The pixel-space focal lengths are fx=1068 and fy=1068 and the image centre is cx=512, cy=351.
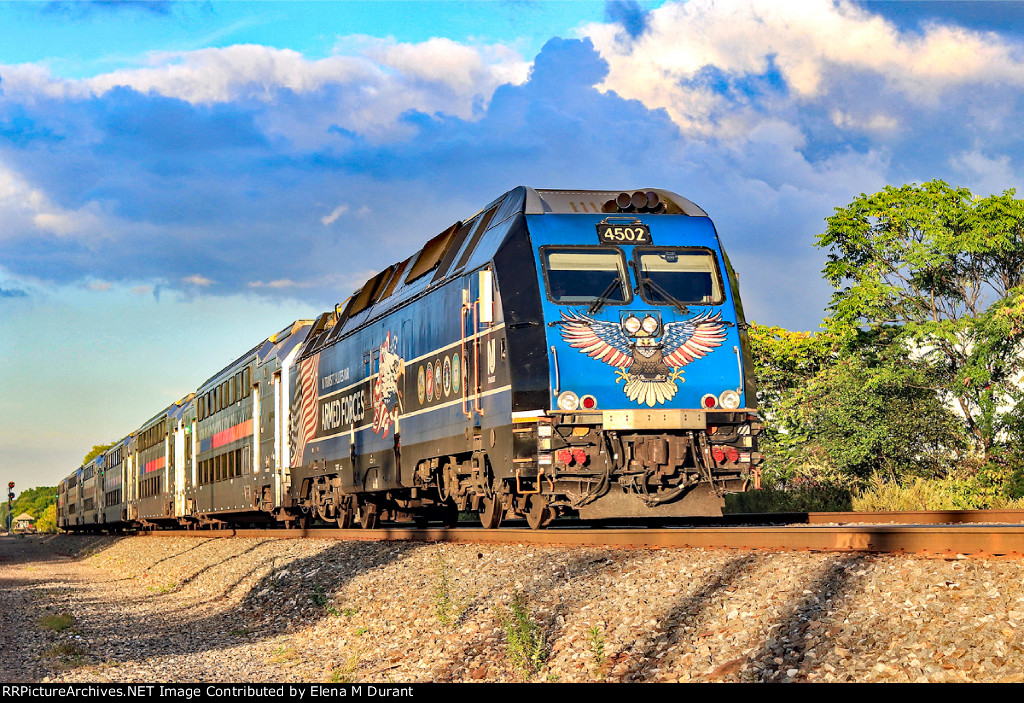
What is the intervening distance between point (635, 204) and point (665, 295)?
154 cm

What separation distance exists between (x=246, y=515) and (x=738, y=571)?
22063 millimetres

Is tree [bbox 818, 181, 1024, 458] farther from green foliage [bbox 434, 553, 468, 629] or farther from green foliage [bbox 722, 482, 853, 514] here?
green foliage [bbox 434, 553, 468, 629]

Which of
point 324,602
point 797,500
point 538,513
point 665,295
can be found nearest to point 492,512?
point 538,513

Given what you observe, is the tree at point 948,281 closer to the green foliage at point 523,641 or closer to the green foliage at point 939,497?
the green foliage at point 939,497

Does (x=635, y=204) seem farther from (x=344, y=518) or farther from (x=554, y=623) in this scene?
(x=344, y=518)

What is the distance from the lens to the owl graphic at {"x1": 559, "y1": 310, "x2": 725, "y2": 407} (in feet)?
41.5

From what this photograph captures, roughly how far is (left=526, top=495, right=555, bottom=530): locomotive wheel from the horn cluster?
3877mm

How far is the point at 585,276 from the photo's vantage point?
13.2m

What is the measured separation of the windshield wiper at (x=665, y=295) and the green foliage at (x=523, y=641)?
16.9ft

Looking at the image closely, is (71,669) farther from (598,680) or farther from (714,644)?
(714,644)

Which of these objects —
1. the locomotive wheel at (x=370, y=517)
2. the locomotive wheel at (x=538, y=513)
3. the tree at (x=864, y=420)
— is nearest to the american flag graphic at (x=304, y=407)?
the locomotive wheel at (x=370, y=517)

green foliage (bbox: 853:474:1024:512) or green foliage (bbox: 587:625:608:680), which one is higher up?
green foliage (bbox: 853:474:1024:512)

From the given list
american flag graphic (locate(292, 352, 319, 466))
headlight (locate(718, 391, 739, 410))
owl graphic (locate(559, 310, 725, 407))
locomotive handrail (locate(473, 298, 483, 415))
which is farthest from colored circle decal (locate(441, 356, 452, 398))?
american flag graphic (locate(292, 352, 319, 466))

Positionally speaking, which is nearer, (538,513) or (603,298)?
(603,298)
